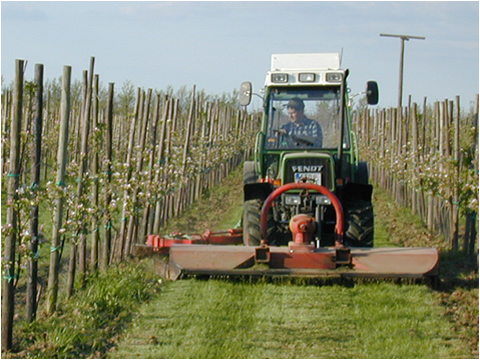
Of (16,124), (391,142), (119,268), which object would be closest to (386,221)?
(391,142)

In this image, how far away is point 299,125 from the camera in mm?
10258

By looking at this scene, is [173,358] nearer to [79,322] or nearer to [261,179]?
[79,322]

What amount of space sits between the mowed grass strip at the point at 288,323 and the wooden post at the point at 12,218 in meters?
1.08

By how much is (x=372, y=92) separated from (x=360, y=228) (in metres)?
1.59

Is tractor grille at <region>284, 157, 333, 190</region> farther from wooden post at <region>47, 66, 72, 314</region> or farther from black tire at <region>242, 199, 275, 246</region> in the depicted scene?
wooden post at <region>47, 66, 72, 314</region>

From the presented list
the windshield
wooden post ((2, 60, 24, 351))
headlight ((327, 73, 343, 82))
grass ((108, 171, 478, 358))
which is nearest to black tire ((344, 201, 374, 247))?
grass ((108, 171, 478, 358))

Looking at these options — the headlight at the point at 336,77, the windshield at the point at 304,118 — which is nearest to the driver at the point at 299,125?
the windshield at the point at 304,118

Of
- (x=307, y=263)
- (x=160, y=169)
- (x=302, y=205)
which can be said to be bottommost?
(x=307, y=263)

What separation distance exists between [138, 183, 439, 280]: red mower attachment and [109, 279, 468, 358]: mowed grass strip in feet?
0.78

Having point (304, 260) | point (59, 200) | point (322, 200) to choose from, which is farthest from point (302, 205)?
point (59, 200)

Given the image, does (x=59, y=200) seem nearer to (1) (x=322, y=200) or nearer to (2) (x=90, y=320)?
(2) (x=90, y=320)

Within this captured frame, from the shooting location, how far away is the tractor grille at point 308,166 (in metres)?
9.51

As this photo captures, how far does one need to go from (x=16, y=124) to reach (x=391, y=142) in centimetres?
1501

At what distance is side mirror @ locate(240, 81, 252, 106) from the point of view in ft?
32.1
